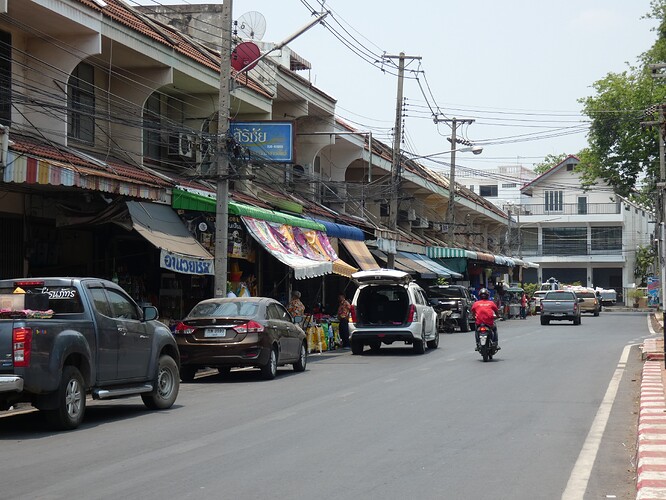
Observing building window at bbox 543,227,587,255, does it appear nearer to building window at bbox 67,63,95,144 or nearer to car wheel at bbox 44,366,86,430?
building window at bbox 67,63,95,144

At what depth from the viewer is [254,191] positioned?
29.5m

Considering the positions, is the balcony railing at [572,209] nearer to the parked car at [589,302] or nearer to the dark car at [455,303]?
the parked car at [589,302]

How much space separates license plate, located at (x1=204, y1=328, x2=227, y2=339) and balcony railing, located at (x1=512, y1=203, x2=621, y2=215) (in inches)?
2905

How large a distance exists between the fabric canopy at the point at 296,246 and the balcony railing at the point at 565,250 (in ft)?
212

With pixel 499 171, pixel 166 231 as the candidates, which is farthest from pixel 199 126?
pixel 499 171

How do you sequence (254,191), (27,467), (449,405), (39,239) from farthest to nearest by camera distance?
(254,191)
(39,239)
(449,405)
(27,467)

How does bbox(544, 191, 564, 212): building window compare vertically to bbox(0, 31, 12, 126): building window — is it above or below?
above

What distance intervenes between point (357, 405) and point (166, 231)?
7.94m

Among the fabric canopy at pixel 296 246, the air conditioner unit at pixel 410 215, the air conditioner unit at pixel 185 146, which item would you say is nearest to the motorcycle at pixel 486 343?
the fabric canopy at pixel 296 246

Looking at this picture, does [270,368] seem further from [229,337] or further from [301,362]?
[301,362]

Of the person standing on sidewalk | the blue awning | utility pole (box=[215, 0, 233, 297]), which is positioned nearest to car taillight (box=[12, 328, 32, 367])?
utility pole (box=[215, 0, 233, 297])

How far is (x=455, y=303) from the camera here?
40.1m

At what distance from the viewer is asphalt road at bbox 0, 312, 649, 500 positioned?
8.07 meters

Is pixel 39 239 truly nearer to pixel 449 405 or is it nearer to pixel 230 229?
pixel 230 229
